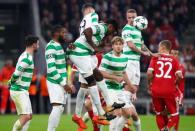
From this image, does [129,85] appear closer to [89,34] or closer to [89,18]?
[89,34]

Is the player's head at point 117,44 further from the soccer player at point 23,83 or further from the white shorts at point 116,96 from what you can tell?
the soccer player at point 23,83

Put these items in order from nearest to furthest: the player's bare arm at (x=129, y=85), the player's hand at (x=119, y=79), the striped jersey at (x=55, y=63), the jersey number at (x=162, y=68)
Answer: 1. the striped jersey at (x=55, y=63)
2. the player's hand at (x=119, y=79)
3. the player's bare arm at (x=129, y=85)
4. the jersey number at (x=162, y=68)

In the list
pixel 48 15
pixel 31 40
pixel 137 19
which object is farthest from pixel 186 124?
pixel 48 15

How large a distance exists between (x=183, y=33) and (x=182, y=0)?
170 centimetres

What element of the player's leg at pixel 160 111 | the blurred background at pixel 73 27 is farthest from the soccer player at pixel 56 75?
the blurred background at pixel 73 27

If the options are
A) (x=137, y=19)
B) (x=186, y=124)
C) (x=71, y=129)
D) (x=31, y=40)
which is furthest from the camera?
(x=186, y=124)

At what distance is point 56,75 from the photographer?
17953 millimetres

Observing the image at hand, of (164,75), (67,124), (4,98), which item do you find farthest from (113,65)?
(4,98)

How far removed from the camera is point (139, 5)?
36.9 meters

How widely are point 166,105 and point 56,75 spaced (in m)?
2.94

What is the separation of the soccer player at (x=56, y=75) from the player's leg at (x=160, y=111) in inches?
96.1

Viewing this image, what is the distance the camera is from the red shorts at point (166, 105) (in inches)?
765

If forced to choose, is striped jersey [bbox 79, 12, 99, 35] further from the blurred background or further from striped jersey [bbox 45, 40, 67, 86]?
the blurred background

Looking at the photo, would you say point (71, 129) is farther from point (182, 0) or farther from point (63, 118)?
point (182, 0)
